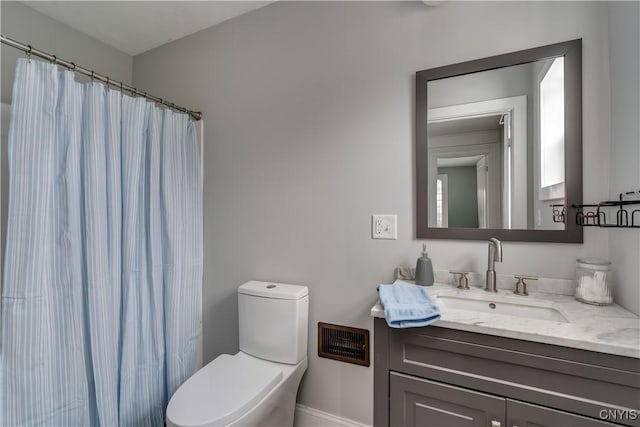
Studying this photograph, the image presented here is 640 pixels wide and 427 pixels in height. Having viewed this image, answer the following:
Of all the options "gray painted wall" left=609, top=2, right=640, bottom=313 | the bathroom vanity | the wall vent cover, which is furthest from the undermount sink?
the wall vent cover

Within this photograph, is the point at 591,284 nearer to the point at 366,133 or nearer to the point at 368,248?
the point at 368,248

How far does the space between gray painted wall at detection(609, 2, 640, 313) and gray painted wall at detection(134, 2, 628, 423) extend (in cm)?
3

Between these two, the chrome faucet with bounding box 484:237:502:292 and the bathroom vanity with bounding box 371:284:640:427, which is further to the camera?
the chrome faucet with bounding box 484:237:502:292

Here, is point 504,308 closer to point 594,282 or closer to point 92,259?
point 594,282

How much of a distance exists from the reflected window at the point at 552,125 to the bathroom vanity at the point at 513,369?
1.76 feet

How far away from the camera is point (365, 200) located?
1.48 metres

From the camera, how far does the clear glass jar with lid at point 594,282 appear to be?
1016 millimetres

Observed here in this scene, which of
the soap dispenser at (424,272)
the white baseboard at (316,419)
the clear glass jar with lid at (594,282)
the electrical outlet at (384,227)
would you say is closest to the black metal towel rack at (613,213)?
Answer: the clear glass jar with lid at (594,282)

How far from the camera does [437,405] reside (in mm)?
921

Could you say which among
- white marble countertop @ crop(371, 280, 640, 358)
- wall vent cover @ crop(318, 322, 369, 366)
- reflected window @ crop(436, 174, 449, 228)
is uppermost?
reflected window @ crop(436, 174, 449, 228)

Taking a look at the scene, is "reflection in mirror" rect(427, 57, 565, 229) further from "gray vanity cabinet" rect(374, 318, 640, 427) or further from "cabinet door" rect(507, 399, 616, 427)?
"cabinet door" rect(507, 399, 616, 427)

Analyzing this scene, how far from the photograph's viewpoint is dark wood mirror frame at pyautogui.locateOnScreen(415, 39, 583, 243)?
44.3 inches

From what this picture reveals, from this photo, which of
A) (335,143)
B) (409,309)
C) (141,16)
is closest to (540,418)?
(409,309)

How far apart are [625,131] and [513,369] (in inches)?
37.0
